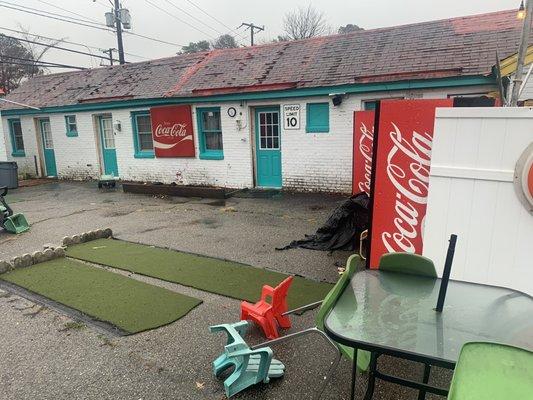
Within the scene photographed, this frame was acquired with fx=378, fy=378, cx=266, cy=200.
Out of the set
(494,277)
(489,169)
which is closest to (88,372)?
(494,277)

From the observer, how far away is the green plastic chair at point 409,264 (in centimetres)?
242

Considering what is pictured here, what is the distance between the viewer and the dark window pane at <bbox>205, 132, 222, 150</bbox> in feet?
39.4

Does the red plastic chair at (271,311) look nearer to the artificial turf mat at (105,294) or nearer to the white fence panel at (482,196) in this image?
the artificial turf mat at (105,294)

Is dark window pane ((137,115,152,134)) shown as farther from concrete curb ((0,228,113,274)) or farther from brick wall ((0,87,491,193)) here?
concrete curb ((0,228,113,274))

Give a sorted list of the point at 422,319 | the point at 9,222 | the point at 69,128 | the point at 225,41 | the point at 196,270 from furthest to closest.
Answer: the point at 225,41 < the point at 69,128 < the point at 9,222 < the point at 196,270 < the point at 422,319

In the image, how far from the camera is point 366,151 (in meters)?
5.92

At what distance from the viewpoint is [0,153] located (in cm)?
1470

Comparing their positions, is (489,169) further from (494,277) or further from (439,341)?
(439,341)

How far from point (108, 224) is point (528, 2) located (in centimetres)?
849

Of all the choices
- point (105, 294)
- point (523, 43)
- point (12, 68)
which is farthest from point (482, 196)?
point (12, 68)

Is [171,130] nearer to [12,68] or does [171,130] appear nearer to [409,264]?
[409,264]

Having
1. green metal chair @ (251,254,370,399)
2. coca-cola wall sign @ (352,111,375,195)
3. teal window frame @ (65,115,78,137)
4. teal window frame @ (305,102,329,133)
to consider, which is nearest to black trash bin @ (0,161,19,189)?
teal window frame @ (65,115,78,137)

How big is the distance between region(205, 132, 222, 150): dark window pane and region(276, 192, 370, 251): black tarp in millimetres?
6611

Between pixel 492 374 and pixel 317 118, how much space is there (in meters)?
9.53
